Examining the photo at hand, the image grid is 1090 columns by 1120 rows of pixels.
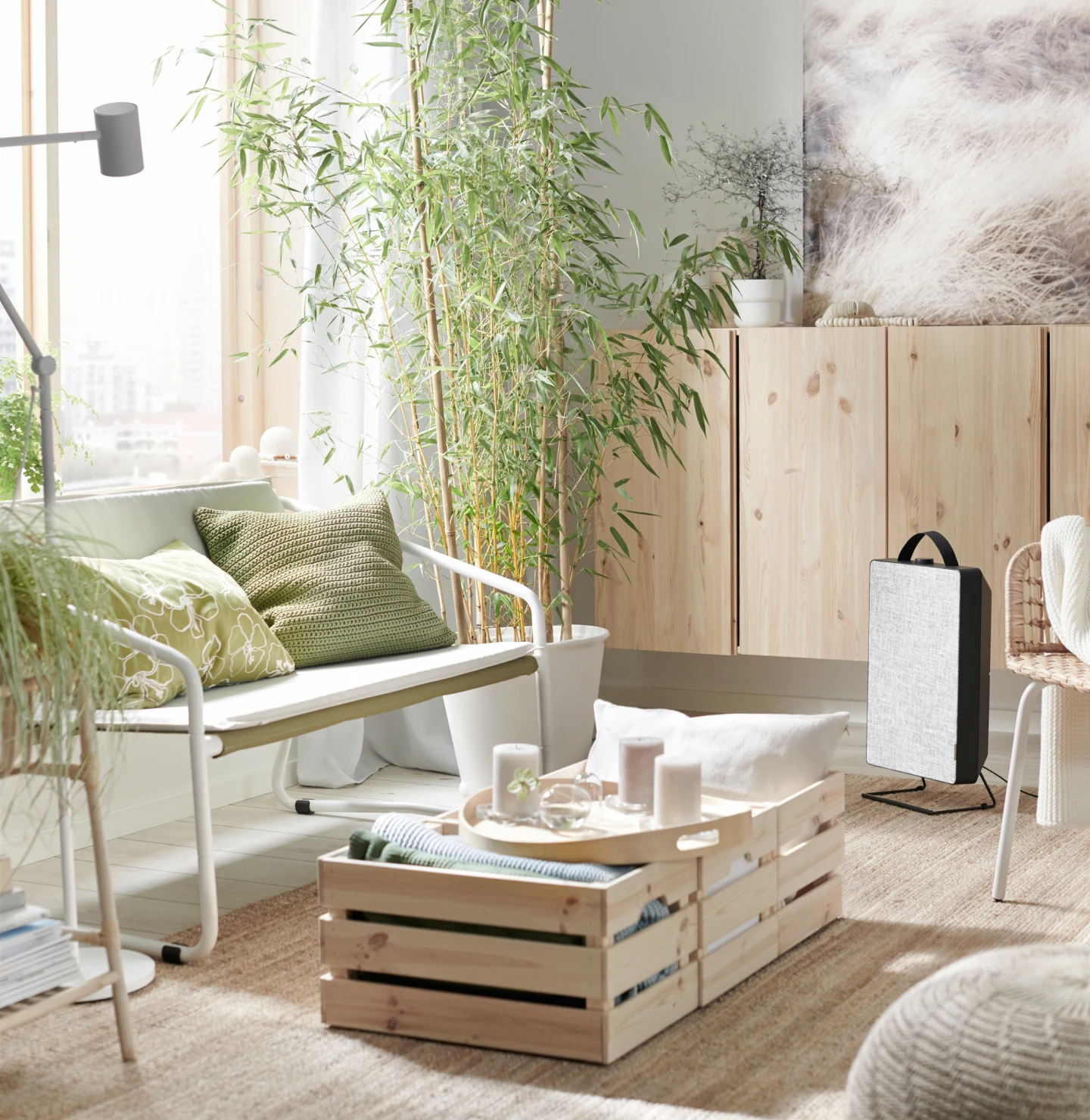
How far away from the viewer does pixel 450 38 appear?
3.73m

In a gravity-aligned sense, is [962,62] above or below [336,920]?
above

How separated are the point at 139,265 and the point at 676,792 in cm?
227

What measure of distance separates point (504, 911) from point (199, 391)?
7.51 feet

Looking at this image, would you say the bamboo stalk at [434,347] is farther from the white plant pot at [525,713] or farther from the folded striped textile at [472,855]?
the folded striped textile at [472,855]

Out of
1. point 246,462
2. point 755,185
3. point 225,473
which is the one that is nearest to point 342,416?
point 246,462

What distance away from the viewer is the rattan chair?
281 cm

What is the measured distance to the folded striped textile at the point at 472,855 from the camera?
2.25 meters

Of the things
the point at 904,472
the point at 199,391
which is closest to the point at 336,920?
the point at 199,391

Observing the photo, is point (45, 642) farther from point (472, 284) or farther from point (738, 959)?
point (472, 284)

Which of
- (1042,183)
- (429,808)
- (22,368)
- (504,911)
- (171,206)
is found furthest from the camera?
(1042,183)

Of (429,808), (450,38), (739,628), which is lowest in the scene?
(429,808)

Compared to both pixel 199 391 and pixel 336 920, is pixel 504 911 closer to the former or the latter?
pixel 336 920

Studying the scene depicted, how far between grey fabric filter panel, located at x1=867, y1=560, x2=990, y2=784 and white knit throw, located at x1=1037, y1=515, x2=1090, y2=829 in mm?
462

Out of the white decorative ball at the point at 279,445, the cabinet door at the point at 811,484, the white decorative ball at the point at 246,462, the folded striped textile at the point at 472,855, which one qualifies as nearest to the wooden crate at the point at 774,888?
the folded striped textile at the point at 472,855
